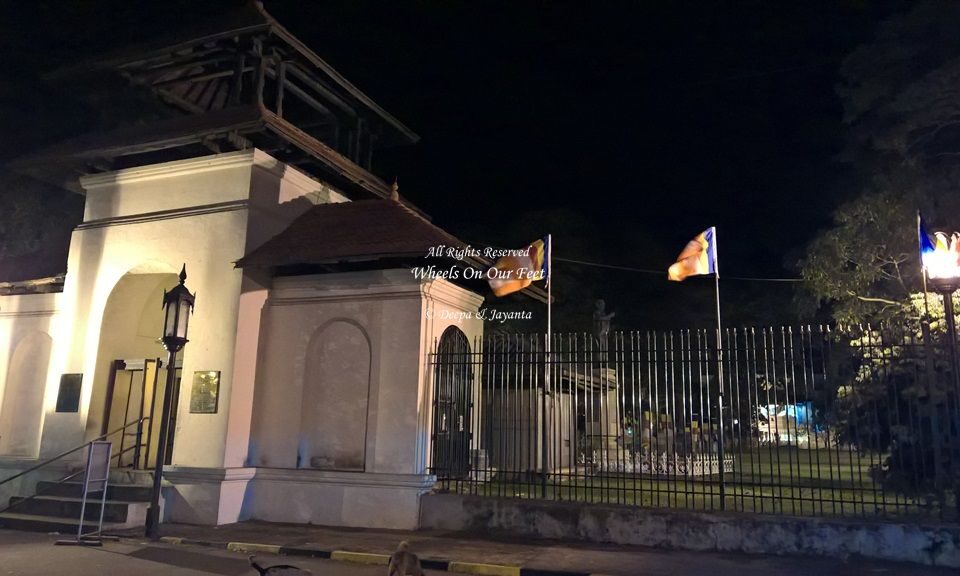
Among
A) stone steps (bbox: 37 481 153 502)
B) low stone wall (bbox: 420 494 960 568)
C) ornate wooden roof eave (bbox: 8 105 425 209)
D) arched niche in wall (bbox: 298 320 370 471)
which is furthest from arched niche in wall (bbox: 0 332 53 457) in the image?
low stone wall (bbox: 420 494 960 568)

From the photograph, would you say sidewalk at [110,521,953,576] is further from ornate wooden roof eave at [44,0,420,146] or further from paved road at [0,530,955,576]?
ornate wooden roof eave at [44,0,420,146]

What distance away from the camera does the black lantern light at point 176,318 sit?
10.6 m

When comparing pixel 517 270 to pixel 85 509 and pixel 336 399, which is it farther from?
pixel 85 509

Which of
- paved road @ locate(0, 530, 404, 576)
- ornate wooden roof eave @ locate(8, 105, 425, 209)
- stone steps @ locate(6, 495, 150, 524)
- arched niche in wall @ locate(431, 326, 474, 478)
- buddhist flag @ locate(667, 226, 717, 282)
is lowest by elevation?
paved road @ locate(0, 530, 404, 576)

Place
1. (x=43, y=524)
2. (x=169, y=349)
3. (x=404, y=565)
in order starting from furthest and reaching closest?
(x=43, y=524) < (x=169, y=349) < (x=404, y=565)

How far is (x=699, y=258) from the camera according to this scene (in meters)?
15.8

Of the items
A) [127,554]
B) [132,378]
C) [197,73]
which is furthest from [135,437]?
[197,73]

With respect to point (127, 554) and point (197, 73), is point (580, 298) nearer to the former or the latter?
point (197, 73)

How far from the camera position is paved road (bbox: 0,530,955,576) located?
26.1 feet

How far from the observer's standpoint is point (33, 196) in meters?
20.0

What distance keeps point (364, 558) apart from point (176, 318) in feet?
15.8

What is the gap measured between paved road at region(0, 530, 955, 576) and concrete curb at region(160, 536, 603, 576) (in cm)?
17

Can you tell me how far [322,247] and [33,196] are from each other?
13425mm

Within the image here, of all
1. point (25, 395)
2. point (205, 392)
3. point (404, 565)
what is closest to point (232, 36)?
point (205, 392)
